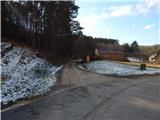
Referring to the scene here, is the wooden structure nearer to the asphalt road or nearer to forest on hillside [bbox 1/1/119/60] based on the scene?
forest on hillside [bbox 1/1/119/60]

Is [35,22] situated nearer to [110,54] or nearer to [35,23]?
[35,23]

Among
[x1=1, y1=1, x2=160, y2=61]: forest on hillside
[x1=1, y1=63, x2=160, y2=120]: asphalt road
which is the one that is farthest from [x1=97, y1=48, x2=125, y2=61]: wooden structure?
[x1=1, y1=63, x2=160, y2=120]: asphalt road

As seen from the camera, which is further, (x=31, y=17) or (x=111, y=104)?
(x=31, y=17)

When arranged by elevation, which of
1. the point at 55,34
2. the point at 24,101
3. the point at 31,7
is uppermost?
the point at 31,7

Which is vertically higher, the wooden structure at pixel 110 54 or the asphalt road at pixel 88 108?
the wooden structure at pixel 110 54

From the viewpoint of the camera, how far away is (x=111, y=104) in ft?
39.2

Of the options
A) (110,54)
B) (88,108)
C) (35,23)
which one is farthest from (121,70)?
(110,54)

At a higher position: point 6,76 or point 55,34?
point 55,34

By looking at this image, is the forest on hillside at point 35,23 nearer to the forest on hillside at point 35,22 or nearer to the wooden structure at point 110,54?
the forest on hillside at point 35,22

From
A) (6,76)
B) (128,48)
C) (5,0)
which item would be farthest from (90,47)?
(6,76)

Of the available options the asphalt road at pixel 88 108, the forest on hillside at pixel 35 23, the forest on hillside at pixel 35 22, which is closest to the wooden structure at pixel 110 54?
the forest on hillside at pixel 35 23

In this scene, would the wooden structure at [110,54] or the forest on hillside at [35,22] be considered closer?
the forest on hillside at [35,22]

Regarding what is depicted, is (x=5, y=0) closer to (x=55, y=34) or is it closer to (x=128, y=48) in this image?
(x=55, y=34)

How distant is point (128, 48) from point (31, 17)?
344 feet
